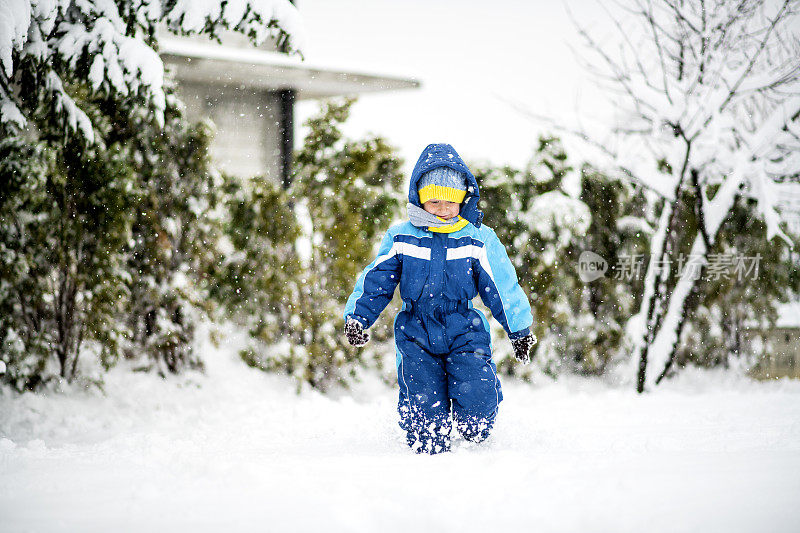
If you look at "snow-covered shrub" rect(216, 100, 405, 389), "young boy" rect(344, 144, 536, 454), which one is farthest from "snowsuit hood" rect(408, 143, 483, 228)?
"snow-covered shrub" rect(216, 100, 405, 389)

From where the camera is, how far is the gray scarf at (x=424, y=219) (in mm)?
3240

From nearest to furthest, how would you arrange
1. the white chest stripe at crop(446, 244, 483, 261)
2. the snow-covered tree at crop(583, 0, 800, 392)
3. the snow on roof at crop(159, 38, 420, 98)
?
the white chest stripe at crop(446, 244, 483, 261) → the snow-covered tree at crop(583, 0, 800, 392) → the snow on roof at crop(159, 38, 420, 98)

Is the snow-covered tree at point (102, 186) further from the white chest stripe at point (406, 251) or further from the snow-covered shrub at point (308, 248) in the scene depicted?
the white chest stripe at point (406, 251)

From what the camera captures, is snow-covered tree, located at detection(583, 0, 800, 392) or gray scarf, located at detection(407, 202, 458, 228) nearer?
gray scarf, located at detection(407, 202, 458, 228)

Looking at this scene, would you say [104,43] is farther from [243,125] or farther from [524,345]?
[243,125]

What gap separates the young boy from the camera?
321cm

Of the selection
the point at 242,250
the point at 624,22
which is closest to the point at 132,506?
the point at 242,250

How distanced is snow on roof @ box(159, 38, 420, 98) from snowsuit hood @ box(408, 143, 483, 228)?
471cm

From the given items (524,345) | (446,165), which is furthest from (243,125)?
(524,345)

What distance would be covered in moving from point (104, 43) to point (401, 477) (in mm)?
2767

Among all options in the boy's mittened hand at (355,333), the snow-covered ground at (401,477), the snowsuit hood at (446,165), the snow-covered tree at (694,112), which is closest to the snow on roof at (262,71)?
the snow-covered tree at (694,112)

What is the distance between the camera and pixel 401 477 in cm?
226

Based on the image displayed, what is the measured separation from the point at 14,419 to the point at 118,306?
1.02m

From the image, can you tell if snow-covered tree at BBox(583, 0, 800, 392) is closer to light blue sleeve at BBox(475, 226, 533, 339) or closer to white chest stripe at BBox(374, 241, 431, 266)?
light blue sleeve at BBox(475, 226, 533, 339)
